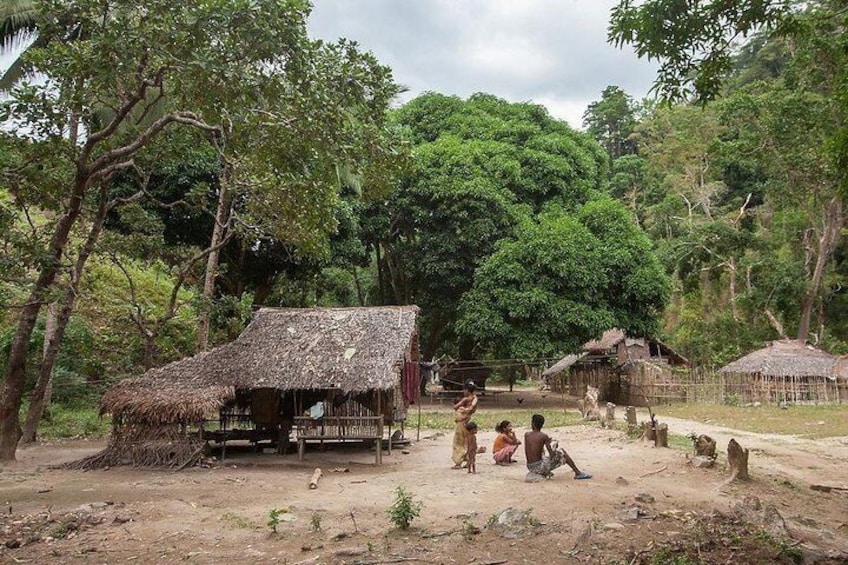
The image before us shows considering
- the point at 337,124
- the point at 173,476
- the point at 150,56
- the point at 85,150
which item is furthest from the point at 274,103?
the point at 173,476

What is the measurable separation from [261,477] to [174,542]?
443cm

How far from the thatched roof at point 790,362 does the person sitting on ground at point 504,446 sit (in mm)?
16578

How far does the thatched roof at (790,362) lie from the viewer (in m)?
24.8

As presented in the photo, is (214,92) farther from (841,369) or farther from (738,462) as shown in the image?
(841,369)

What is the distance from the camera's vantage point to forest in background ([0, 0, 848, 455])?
959 centimetres

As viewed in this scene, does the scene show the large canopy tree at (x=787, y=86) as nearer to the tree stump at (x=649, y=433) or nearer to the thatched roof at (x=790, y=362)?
the thatched roof at (x=790, y=362)

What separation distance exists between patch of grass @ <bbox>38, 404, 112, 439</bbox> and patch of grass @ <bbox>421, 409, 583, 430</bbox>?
940 cm

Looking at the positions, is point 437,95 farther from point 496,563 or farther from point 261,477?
point 496,563

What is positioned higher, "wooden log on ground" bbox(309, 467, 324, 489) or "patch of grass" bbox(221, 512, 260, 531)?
"wooden log on ground" bbox(309, 467, 324, 489)

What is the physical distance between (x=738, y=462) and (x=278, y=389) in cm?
858

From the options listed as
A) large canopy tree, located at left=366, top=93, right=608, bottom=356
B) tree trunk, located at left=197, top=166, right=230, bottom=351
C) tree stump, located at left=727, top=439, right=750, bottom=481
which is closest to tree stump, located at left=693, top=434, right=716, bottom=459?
tree stump, located at left=727, top=439, right=750, bottom=481

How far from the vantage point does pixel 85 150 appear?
37.9 feet

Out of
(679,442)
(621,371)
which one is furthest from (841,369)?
(679,442)

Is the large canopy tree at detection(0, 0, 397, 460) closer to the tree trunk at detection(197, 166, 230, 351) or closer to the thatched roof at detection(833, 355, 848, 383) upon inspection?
the tree trunk at detection(197, 166, 230, 351)
